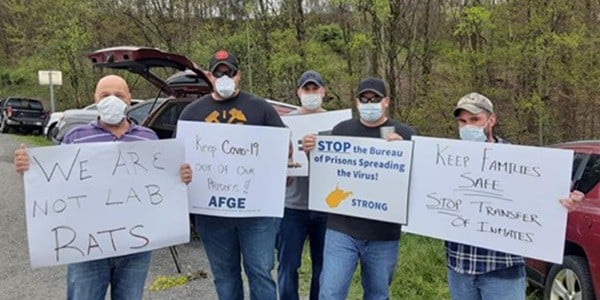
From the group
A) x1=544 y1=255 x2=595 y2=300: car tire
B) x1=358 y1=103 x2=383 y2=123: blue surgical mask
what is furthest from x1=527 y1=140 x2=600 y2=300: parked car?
x1=358 y1=103 x2=383 y2=123: blue surgical mask

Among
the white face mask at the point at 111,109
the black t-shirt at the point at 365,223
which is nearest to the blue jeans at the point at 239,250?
the black t-shirt at the point at 365,223

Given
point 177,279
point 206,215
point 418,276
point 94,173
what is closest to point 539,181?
point 206,215

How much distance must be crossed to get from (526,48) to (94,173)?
787 centimetres

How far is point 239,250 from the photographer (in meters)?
3.55

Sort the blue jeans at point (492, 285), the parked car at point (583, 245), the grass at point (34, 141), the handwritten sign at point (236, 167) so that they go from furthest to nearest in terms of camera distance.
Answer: the grass at point (34, 141) → the parked car at point (583, 245) → the handwritten sign at point (236, 167) → the blue jeans at point (492, 285)

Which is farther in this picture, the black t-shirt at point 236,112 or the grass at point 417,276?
the grass at point 417,276

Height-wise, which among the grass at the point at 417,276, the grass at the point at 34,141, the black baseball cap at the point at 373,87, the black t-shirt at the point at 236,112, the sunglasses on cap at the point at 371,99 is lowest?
the grass at the point at 34,141

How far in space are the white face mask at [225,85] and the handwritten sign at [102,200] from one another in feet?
1.47

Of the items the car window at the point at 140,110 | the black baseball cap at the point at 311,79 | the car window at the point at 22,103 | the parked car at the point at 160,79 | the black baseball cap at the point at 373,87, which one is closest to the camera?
the black baseball cap at the point at 373,87

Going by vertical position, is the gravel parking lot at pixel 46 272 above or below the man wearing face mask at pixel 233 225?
below

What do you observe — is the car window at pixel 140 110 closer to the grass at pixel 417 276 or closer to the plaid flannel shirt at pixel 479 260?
the grass at pixel 417 276

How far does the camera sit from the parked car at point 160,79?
18.1ft

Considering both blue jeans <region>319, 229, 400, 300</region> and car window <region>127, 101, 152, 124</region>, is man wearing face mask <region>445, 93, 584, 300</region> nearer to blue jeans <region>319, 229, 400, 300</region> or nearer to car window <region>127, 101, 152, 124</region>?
blue jeans <region>319, 229, 400, 300</region>

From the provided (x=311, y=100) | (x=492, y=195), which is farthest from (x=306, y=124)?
(x=492, y=195)
